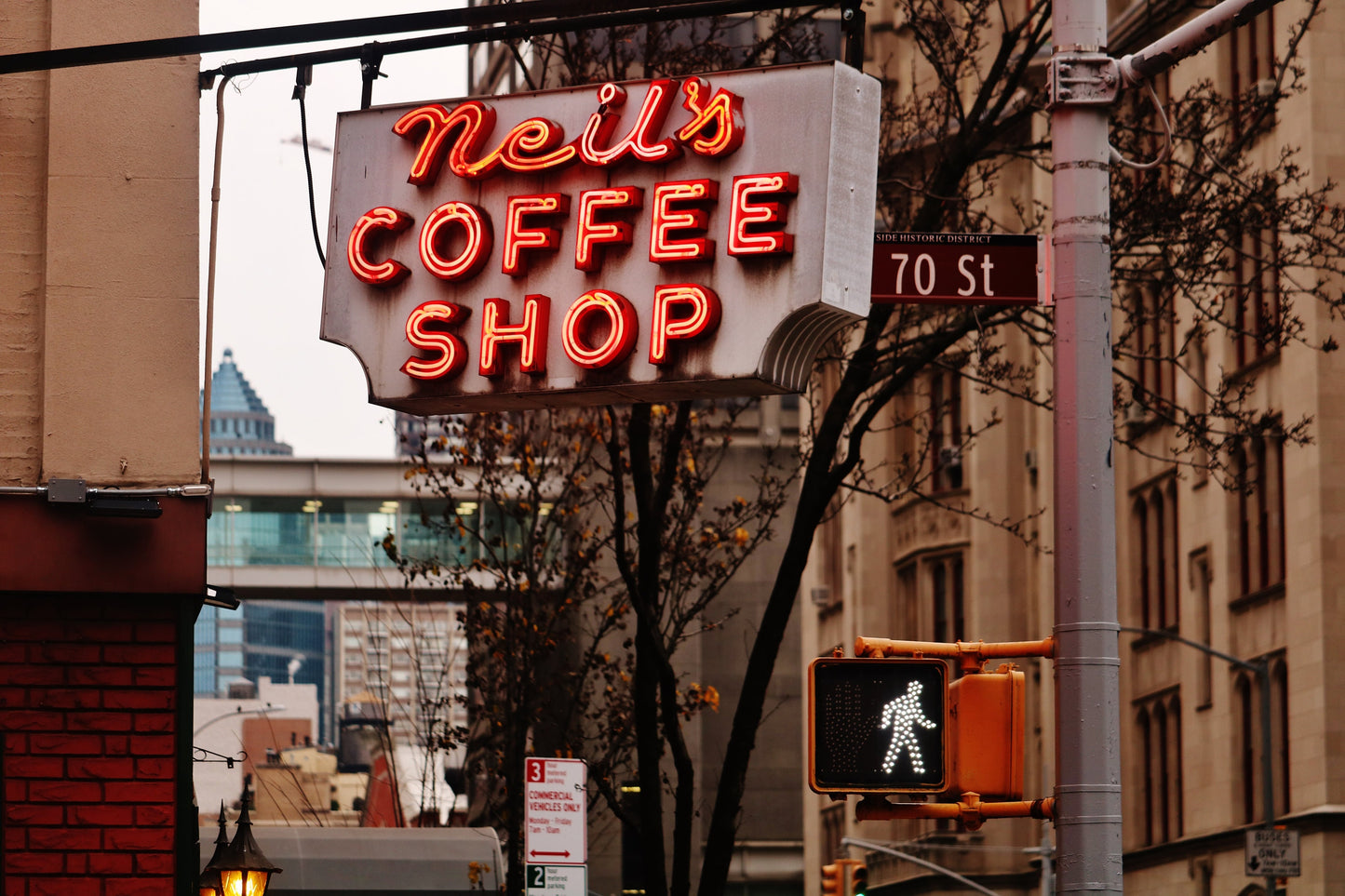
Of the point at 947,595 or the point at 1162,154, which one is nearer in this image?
the point at 1162,154

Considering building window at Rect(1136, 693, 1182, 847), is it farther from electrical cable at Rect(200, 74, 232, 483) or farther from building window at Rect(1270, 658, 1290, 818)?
→ electrical cable at Rect(200, 74, 232, 483)

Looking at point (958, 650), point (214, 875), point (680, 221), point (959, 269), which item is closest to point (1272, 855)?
point (214, 875)

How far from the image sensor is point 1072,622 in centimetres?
879

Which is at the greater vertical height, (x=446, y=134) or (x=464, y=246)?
(x=446, y=134)

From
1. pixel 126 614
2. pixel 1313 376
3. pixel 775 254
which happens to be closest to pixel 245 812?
pixel 126 614

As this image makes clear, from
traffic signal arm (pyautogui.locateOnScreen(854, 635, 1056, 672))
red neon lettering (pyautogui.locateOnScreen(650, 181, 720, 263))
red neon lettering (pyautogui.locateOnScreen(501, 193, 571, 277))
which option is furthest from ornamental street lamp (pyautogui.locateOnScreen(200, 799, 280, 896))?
traffic signal arm (pyautogui.locateOnScreen(854, 635, 1056, 672))

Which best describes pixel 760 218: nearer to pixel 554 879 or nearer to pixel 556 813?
pixel 556 813

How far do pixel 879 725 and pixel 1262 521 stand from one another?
124 feet

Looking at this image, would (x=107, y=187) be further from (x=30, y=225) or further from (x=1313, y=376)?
(x=1313, y=376)

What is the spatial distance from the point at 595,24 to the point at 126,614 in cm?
371

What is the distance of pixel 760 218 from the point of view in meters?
9.48

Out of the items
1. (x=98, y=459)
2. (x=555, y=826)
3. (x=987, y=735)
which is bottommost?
(x=555, y=826)

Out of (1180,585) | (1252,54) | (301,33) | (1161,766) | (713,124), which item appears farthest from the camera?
(1161,766)

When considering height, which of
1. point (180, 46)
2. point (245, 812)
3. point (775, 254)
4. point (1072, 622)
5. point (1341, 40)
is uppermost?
point (1341, 40)
